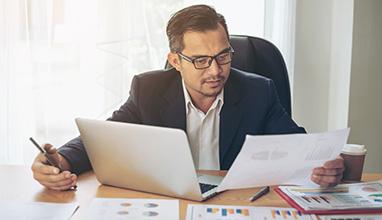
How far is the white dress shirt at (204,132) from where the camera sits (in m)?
1.69

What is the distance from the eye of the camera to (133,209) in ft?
3.80

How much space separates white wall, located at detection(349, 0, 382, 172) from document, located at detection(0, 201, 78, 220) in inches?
66.3

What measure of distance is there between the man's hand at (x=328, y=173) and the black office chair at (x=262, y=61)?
555 mm

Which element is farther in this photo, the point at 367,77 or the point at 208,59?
the point at 367,77

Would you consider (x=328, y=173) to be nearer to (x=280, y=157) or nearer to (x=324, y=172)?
(x=324, y=172)

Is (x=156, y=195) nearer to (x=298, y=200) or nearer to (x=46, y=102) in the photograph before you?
(x=298, y=200)

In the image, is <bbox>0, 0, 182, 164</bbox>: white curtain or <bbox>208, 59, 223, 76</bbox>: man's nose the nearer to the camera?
<bbox>208, 59, 223, 76</bbox>: man's nose

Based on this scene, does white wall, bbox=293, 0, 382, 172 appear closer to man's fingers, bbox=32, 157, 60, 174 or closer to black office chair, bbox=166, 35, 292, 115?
black office chair, bbox=166, 35, 292, 115

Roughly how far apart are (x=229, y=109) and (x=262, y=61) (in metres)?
0.28

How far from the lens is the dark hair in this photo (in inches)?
62.5

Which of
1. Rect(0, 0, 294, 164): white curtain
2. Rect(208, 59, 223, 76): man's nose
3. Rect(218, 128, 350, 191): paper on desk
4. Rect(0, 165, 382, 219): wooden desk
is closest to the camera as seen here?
Rect(218, 128, 350, 191): paper on desk

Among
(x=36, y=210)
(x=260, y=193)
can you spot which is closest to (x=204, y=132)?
(x=260, y=193)

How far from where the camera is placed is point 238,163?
113 cm

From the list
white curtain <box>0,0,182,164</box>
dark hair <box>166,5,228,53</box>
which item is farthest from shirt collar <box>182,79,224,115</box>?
white curtain <box>0,0,182,164</box>
